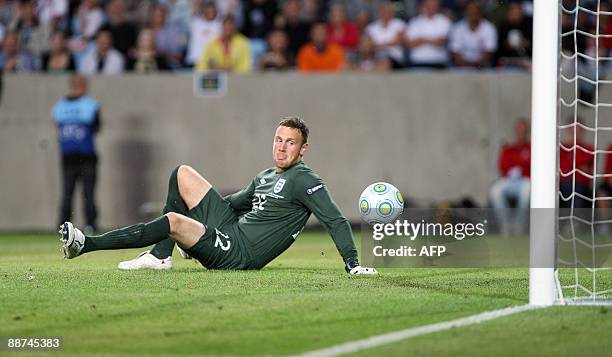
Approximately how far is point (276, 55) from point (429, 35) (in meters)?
2.70

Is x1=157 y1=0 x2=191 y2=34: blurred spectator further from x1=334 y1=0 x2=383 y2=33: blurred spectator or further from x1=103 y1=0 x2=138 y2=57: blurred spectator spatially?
x1=334 y1=0 x2=383 y2=33: blurred spectator

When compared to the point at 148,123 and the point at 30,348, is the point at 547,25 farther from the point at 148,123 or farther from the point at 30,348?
the point at 148,123

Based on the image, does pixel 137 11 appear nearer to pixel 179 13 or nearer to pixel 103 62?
pixel 179 13

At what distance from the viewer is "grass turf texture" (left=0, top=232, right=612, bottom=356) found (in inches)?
242

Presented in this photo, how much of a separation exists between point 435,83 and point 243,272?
1067 cm

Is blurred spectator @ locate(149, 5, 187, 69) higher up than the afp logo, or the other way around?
blurred spectator @ locate(149, 5, 187, 69)

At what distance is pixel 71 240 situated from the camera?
8.41 m

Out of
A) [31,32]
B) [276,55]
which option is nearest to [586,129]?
[276,55]

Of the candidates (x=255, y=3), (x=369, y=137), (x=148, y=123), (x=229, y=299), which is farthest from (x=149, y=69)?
(x=229, y=299)

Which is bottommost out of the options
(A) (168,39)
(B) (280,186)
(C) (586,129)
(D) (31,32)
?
(C) (586,129)

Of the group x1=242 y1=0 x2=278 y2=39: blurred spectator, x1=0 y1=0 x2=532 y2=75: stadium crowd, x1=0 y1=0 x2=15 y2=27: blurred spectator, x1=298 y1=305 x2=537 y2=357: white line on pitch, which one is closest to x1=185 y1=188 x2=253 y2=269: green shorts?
x1=298 y1=305 x2=537 y2=357: white line on pitch

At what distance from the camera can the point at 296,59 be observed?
19.6m

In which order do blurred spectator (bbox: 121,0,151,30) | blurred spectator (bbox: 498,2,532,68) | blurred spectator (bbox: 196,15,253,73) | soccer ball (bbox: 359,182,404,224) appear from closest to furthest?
soccer ball (bbox: 359,182,404,224), blurred spectator (bbox: 498,2,532,68), blurred spectator (bbox: 196,15,253,73), blurred spectator (bbox: 121,0,151,30)

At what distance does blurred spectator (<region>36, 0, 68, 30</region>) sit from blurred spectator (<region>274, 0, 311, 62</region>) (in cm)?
389
